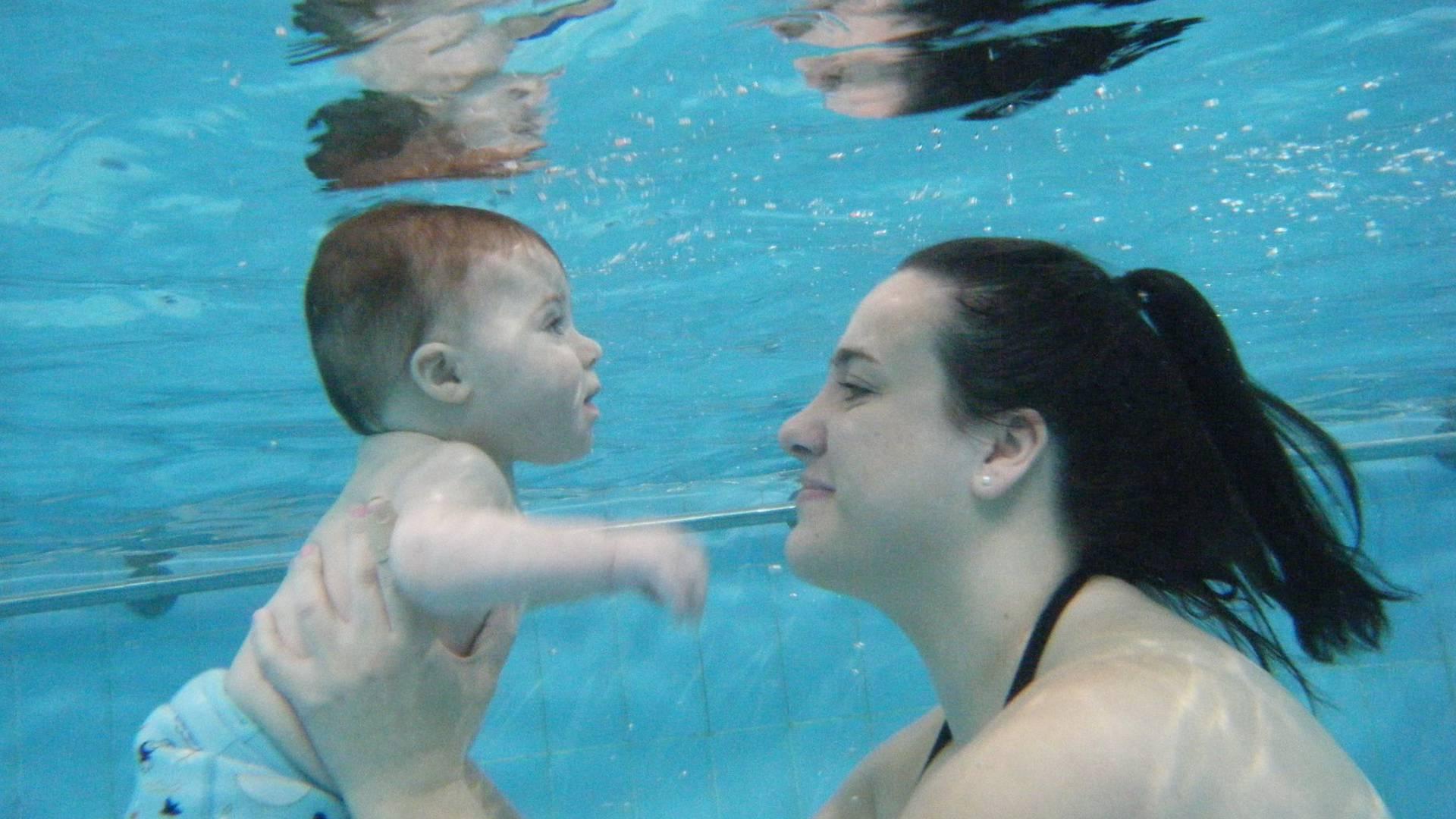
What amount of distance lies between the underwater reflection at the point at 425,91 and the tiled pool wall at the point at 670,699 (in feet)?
19.6

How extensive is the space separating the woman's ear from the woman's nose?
1.77ft

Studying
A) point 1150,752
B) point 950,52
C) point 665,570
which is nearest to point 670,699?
point 950,52

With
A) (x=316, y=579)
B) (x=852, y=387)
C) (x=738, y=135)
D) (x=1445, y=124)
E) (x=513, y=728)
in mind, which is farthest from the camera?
(x=513, y=728)

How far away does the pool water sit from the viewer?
18.9 feet

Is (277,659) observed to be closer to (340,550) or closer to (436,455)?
(340,550)

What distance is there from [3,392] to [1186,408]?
368 inches

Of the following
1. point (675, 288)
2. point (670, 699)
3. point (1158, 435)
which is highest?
point (1158, 435)

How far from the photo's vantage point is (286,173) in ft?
20.4

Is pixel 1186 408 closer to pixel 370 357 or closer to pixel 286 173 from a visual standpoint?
pixel 370 357

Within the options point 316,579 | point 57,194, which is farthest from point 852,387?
point 57,194

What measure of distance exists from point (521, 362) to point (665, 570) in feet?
4.16

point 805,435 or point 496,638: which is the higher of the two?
point 805,435

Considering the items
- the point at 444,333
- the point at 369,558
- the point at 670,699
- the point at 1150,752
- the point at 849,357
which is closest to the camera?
the point at 1150,752

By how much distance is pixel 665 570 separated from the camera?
2775 mm
